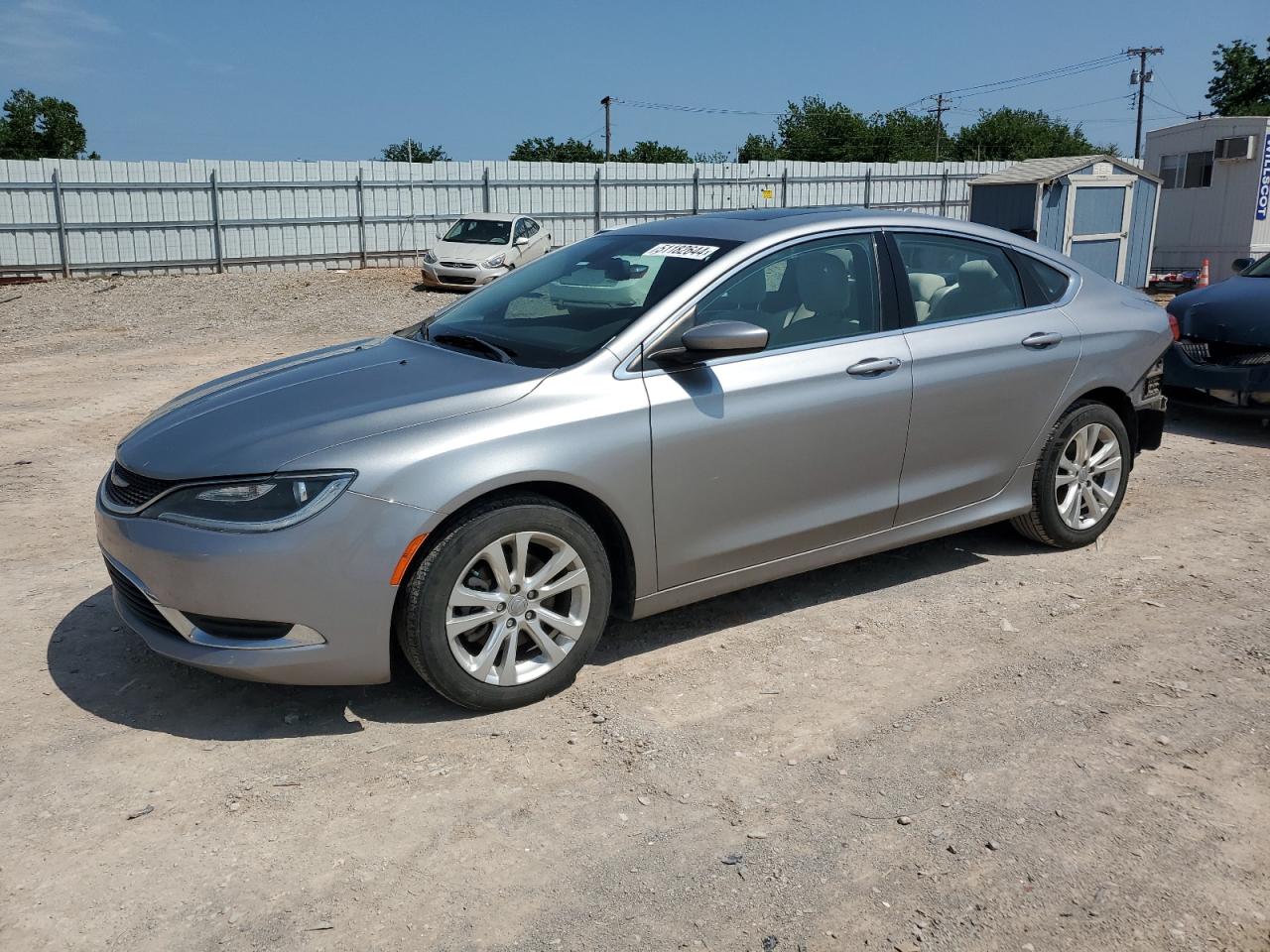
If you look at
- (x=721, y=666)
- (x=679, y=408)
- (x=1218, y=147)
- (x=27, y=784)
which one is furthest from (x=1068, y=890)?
(x=1218, y=147)

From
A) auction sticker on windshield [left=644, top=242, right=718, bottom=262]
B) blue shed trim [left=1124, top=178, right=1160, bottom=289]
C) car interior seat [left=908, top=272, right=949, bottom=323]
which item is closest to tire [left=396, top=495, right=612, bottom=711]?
auction sticker on windshield [left=644, top=242, right=718, bottom=262]

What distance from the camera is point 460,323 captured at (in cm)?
475

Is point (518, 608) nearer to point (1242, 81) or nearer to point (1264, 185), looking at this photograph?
point (1264, 185)

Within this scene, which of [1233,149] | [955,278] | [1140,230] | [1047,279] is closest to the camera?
[955,278]

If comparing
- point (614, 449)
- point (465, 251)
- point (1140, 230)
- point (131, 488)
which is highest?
point (1140, 230)

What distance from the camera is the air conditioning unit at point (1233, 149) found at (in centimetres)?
1945

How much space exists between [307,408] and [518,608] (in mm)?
1000

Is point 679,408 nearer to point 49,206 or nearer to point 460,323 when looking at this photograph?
point 460,323

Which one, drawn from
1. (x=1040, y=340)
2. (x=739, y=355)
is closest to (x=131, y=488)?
(x=739, y=355)

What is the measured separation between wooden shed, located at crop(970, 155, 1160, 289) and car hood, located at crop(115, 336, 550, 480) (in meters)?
14.2

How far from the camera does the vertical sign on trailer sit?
19203 mm

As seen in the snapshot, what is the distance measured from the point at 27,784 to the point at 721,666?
236 centimetres

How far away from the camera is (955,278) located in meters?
5.00

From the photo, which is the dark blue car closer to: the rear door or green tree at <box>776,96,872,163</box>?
the rear door
